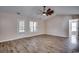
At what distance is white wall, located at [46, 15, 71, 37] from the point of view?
178cm

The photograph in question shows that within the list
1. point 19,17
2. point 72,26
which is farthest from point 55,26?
point 19,17

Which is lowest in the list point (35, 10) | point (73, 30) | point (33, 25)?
point (73, 30)

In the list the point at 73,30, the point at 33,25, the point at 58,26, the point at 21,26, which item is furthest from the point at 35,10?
the point at 73,30

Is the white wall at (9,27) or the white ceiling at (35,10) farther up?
the white ceiling at (35,10)

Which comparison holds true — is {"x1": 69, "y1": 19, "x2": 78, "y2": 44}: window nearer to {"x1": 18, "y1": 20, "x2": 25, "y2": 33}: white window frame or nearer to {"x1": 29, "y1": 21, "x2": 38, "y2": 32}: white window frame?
{"x1": 29, "y1": 21, "x2": 38, "y2": 32}: white window frame

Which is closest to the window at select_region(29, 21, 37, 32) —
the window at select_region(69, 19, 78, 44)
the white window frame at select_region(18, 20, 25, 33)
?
the white window frame at select_region(18, 20, 25, 33)

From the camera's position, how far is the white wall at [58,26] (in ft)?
5.82

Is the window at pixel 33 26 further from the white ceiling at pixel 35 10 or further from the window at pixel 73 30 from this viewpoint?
the window at pixel 73 30

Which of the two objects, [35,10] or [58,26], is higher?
[35,10]

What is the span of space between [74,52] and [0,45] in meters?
1.39

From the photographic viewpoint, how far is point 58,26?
5.84ft

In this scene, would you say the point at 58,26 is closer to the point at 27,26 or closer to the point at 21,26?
the point at 27,26

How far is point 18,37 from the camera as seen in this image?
5.74ft

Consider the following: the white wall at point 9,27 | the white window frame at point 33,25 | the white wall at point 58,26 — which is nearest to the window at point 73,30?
the white wall at point 58,26
